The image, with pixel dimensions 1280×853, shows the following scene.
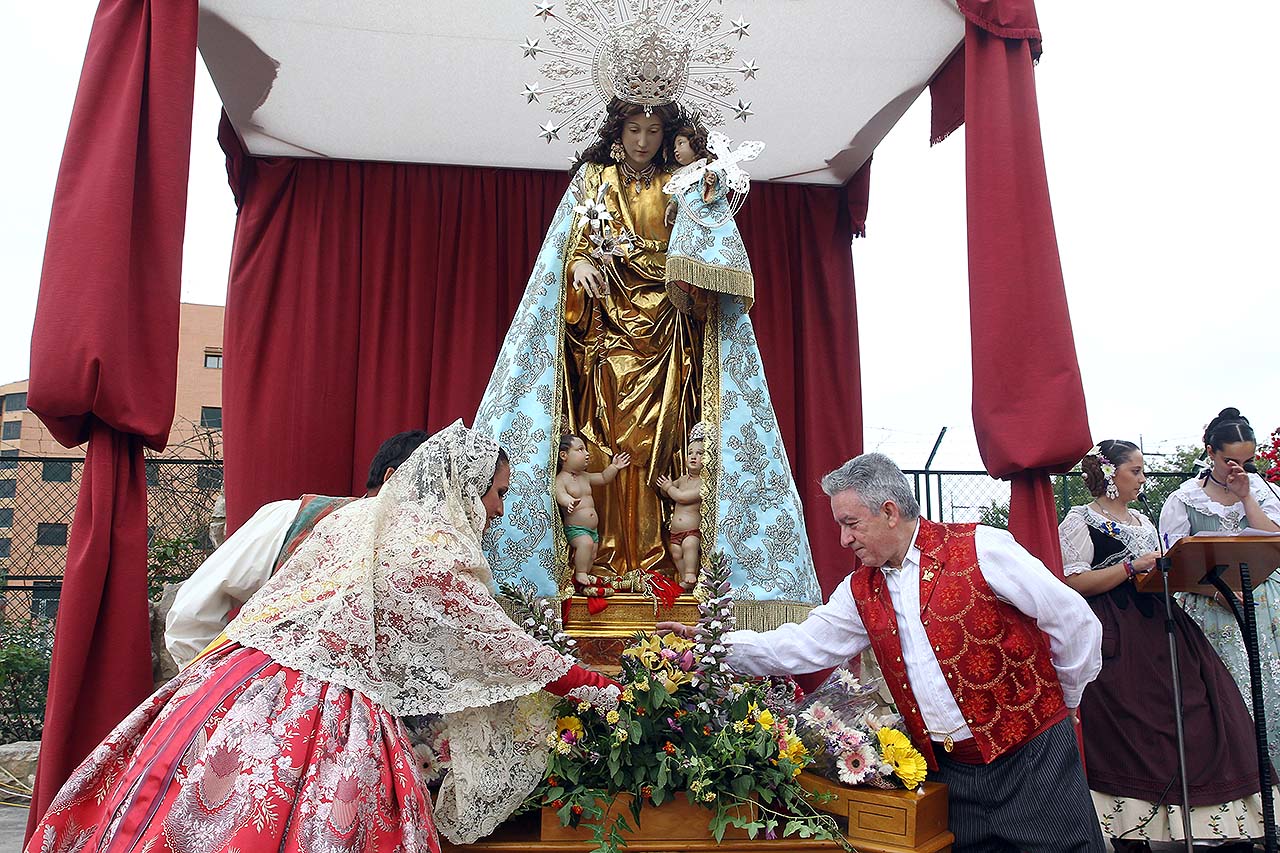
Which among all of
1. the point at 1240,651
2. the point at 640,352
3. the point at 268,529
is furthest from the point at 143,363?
the point at 1240,651

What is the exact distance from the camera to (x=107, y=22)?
377 cm

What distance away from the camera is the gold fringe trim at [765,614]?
379cm

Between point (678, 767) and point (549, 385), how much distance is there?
1.71 meters

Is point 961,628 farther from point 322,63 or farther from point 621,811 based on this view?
point 322,63

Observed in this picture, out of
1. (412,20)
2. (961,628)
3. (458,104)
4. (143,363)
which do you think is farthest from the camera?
(458,104)

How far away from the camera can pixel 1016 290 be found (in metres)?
3.96

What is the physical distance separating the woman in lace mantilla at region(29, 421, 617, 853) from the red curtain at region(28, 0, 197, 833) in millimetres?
929

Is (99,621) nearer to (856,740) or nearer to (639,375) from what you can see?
(639,375)

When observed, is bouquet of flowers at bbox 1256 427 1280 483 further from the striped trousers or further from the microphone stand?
the striped trousers

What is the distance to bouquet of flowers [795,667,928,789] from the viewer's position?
2785 mm

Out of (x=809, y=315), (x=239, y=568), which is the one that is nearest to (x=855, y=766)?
(x=239, y=568)

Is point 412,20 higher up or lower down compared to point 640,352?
higher up

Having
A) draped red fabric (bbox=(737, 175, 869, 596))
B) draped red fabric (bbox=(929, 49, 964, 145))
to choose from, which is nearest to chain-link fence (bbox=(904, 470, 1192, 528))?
draped red fabric (bbox=(737, 175, 869, 596))

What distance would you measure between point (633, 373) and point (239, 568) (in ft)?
5.43
